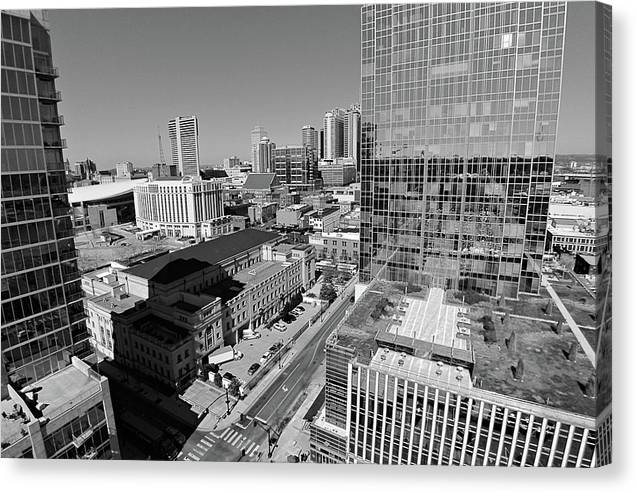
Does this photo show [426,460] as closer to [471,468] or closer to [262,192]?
[471,468]

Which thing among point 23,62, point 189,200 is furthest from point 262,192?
point 23,62

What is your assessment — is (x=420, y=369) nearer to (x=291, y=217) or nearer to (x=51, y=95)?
(x=51, y=95)

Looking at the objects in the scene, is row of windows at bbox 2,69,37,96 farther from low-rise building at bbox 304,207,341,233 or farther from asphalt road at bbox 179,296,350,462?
low-rise building at bbox 304,207,341,233

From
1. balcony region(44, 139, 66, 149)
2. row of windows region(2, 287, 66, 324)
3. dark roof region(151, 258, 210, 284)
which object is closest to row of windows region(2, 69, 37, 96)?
balcony region(44, 139, 66, 149)

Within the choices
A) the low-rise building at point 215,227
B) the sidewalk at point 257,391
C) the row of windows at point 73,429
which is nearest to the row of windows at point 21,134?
the row of windows at point 73,429

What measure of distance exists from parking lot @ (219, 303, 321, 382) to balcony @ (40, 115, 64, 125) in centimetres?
1671

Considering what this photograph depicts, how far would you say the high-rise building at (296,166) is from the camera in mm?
84625

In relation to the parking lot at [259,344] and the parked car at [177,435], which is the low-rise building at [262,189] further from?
the parked car at [177,435]

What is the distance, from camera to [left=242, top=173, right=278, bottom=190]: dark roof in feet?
250

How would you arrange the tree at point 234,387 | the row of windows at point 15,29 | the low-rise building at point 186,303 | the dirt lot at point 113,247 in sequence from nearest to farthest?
the row of windows at point 15,29, the tree at point 234,387, the low-rise building at point 186,303, the dirt lot at point 113,247

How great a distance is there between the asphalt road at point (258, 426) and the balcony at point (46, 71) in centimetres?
1637

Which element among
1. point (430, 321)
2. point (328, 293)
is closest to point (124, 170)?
point (328, 293)

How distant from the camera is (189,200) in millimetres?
54594

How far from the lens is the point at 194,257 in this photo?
28562 mm
